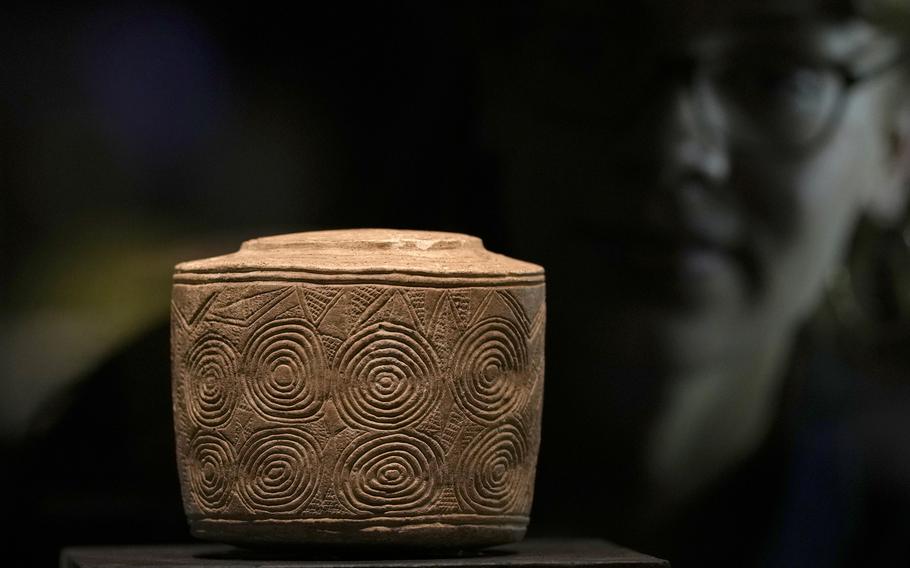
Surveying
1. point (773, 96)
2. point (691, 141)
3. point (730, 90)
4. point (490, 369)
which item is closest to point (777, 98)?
point (773, 96)

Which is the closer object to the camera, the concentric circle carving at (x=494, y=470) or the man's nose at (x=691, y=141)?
the concentric circle carving at (x=494, y=470)

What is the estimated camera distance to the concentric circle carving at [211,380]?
4.20 metres

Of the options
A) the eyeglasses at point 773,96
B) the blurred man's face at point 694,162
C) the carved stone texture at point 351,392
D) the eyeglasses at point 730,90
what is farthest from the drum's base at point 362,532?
A: the eyeglasses at point 773,96

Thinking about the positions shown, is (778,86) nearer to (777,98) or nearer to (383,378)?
(777,98)

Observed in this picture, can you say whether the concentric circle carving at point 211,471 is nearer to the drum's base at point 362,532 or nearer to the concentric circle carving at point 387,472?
the drum's base at point 362,532

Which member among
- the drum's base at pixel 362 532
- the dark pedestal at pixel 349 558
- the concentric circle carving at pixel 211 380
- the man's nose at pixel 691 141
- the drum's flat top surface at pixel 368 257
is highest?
the man's nose at pixel 691 141

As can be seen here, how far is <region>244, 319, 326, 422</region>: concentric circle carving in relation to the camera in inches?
163

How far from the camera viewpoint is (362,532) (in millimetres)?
4164

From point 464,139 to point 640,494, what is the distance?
4.00 feet

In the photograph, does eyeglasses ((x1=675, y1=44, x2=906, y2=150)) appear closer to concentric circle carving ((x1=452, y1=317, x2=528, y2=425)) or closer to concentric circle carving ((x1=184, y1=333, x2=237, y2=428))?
concentric circle carving ((x1=452, y1=317, x2=528, y2=425))

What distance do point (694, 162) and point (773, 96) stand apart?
1.12 feet

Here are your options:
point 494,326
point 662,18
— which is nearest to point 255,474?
point 494,326

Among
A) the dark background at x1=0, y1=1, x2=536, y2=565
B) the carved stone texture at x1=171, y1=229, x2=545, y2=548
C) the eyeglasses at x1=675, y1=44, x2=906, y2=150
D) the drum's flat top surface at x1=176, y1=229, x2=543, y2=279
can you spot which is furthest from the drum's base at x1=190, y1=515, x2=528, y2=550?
the eyeglasses at x1=675, y1=44, x2=906, y2=150

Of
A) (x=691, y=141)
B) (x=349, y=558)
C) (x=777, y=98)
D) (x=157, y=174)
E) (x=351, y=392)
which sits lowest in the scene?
(x=349, y=558)
